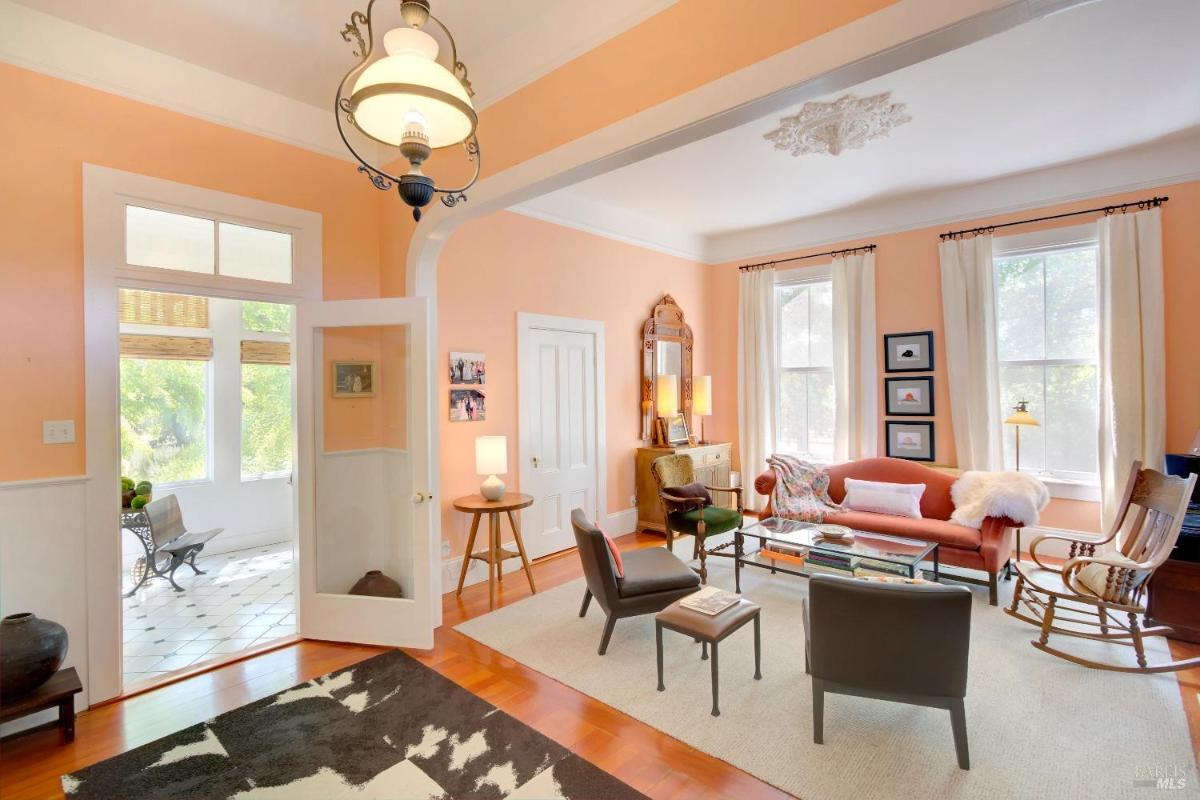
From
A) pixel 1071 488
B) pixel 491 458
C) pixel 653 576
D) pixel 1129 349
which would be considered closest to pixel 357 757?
pixel 653 576

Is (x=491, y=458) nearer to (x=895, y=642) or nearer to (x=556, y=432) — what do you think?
(x=556, y=432)

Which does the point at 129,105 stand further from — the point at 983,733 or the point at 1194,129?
the point at 1194,129

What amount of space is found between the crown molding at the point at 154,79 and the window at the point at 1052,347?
223 inches

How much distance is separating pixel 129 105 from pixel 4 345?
1358 millimetres

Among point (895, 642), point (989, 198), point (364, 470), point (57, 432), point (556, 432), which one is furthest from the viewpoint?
point (556, 432)

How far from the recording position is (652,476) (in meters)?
5.62

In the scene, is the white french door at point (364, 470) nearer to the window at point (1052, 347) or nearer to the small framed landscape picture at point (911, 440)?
the small framed landscape picture at point (911, 440)

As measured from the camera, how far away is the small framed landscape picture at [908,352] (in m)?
5.24

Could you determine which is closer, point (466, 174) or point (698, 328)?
point (466, 174)

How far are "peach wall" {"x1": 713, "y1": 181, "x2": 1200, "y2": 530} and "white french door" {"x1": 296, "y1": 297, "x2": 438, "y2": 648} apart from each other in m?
4.58

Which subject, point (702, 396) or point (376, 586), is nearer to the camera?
point (376, 586)

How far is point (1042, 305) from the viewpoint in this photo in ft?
15.7

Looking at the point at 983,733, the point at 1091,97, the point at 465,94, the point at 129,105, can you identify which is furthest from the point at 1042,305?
the point at 129,105

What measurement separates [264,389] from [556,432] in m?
3.20
